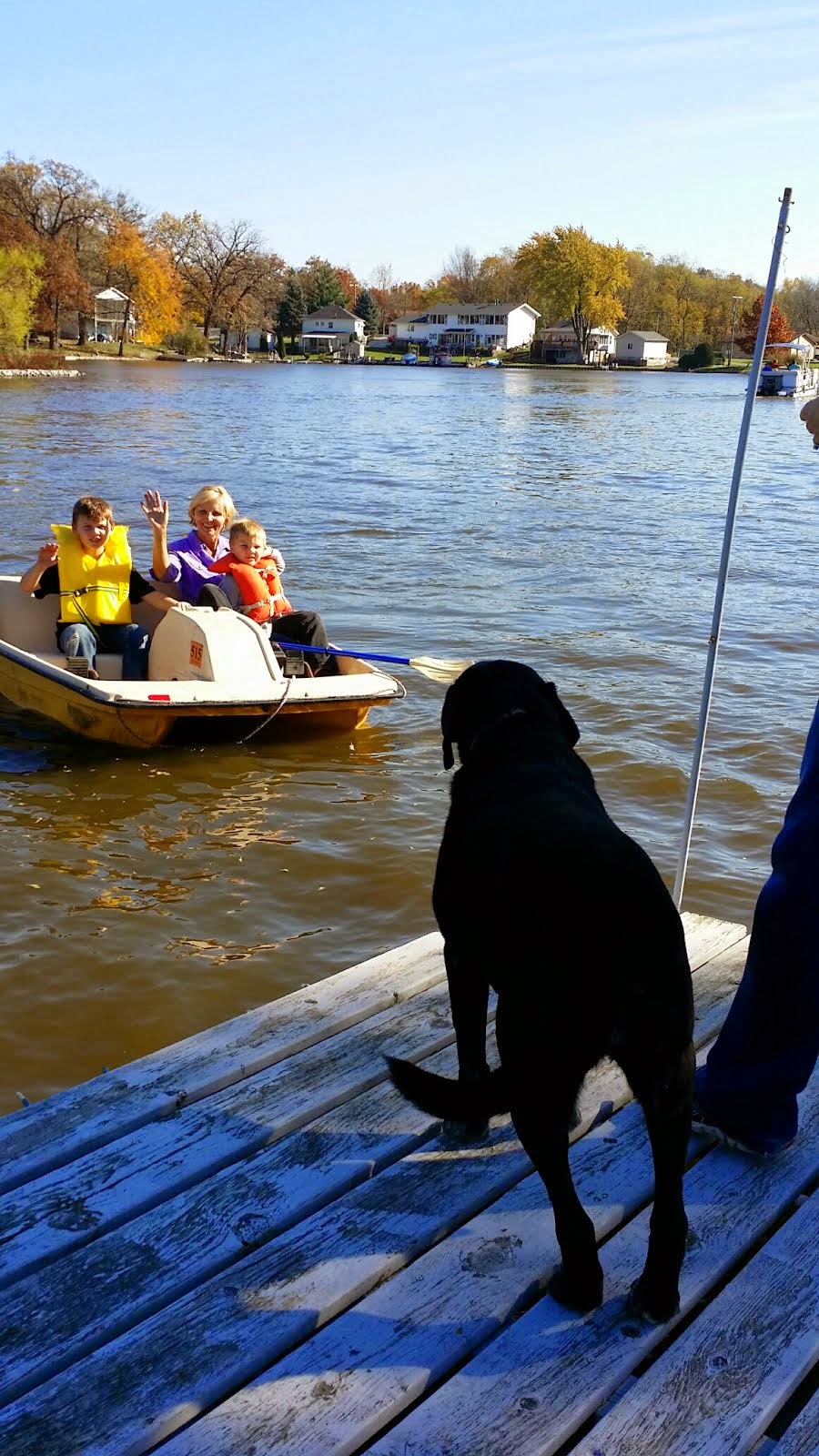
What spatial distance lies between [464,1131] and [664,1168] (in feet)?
2.38

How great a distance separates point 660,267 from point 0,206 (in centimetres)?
8372

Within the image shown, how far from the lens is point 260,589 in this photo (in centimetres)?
827

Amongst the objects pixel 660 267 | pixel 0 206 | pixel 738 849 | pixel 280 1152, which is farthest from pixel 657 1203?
pixel 660 267

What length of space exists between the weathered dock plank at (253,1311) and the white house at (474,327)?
448 ft

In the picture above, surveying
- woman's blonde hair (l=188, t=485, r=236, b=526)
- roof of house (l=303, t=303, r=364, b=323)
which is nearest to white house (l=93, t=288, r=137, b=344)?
roof of house (l=303, t=303, r=364, b=323)

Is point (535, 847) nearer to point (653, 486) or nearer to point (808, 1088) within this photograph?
point (808, 1088)

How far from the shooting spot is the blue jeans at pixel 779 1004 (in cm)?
265

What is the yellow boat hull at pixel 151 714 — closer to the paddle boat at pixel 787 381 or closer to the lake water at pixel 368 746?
the lake water at pixel 368 746

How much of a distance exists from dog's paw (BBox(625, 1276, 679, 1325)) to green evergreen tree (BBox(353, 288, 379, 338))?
470 feet

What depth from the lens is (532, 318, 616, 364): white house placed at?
Answer: 128750mm

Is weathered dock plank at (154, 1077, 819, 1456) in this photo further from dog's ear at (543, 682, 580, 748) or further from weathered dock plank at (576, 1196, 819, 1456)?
dog's ear at (543, 682, 580, 748)

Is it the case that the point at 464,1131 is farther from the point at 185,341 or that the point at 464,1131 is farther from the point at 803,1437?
the point at 185,341

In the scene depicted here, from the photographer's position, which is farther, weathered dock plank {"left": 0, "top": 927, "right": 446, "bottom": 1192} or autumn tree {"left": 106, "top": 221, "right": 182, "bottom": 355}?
autumn tree {"left": 106, "top": 221, "right": 182, "bottom": 355}

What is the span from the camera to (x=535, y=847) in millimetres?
2492
